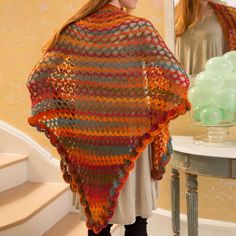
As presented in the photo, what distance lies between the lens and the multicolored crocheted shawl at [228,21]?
2.21 metres

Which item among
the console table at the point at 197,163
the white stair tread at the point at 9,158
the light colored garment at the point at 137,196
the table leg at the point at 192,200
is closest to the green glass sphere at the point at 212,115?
the console table at the point at 197,163

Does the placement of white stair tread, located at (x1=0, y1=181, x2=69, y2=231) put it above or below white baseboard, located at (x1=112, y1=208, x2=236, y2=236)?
above

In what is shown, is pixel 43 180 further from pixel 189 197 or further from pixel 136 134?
pixel 136 134

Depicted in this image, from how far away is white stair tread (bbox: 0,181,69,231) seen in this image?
1976 millimetres

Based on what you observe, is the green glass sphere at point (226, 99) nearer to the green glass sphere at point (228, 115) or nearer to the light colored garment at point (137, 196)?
the green glass sphere at point (228, 115)

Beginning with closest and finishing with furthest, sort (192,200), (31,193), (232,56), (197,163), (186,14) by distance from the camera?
(197,163) → (192,200) → (232,56) → (186,14) → (31,193)

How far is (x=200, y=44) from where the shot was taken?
231cm

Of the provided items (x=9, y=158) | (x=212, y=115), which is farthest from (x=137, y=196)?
(x=9, y=158)

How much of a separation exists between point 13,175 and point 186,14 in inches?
65.7

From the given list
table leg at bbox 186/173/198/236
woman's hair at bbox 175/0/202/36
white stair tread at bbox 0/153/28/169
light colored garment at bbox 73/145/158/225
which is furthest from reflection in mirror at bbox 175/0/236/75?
→ white stair tread at bbox 0/153/28/169

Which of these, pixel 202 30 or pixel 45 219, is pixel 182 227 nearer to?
pixel 45 219

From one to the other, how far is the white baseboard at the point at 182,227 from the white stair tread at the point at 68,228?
0.26m

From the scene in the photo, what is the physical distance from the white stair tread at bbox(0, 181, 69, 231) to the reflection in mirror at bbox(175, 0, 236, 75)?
128cm

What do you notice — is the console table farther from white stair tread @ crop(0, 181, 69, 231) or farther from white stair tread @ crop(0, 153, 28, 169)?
white stair tread @ crop(0, 153, 28, 169)
